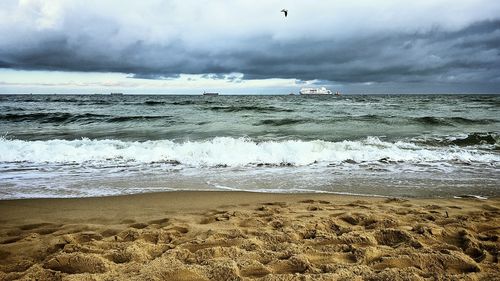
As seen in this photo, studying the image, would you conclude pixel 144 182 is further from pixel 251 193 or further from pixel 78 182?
pixel 251 193

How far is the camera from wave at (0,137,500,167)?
9164mm

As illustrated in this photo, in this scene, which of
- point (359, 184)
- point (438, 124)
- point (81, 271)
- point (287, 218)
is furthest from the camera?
point (438, 124)

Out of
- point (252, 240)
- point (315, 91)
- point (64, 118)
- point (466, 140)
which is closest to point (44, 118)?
point (64, 118)

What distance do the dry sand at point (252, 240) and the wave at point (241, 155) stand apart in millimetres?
3733

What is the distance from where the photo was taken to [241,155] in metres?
9.56

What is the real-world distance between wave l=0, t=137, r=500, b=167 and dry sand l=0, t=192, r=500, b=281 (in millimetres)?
3733

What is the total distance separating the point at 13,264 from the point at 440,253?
406cm

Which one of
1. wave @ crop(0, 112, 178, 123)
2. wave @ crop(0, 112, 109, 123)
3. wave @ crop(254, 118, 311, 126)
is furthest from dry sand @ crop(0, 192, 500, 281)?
wave @ crop(0, 112, 109, 123)

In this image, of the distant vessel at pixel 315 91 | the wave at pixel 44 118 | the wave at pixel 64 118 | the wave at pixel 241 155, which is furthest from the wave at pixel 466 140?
the distant vessel at pixel 315 91

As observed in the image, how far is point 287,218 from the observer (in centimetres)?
432

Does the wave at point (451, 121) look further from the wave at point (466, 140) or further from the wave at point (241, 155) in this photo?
the wave at point (241, 155)

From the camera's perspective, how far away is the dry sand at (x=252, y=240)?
2.79 meters

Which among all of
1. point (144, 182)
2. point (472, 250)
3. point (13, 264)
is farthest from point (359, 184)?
point (13, 264)

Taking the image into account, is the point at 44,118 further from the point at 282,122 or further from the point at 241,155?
the point at 241,155
